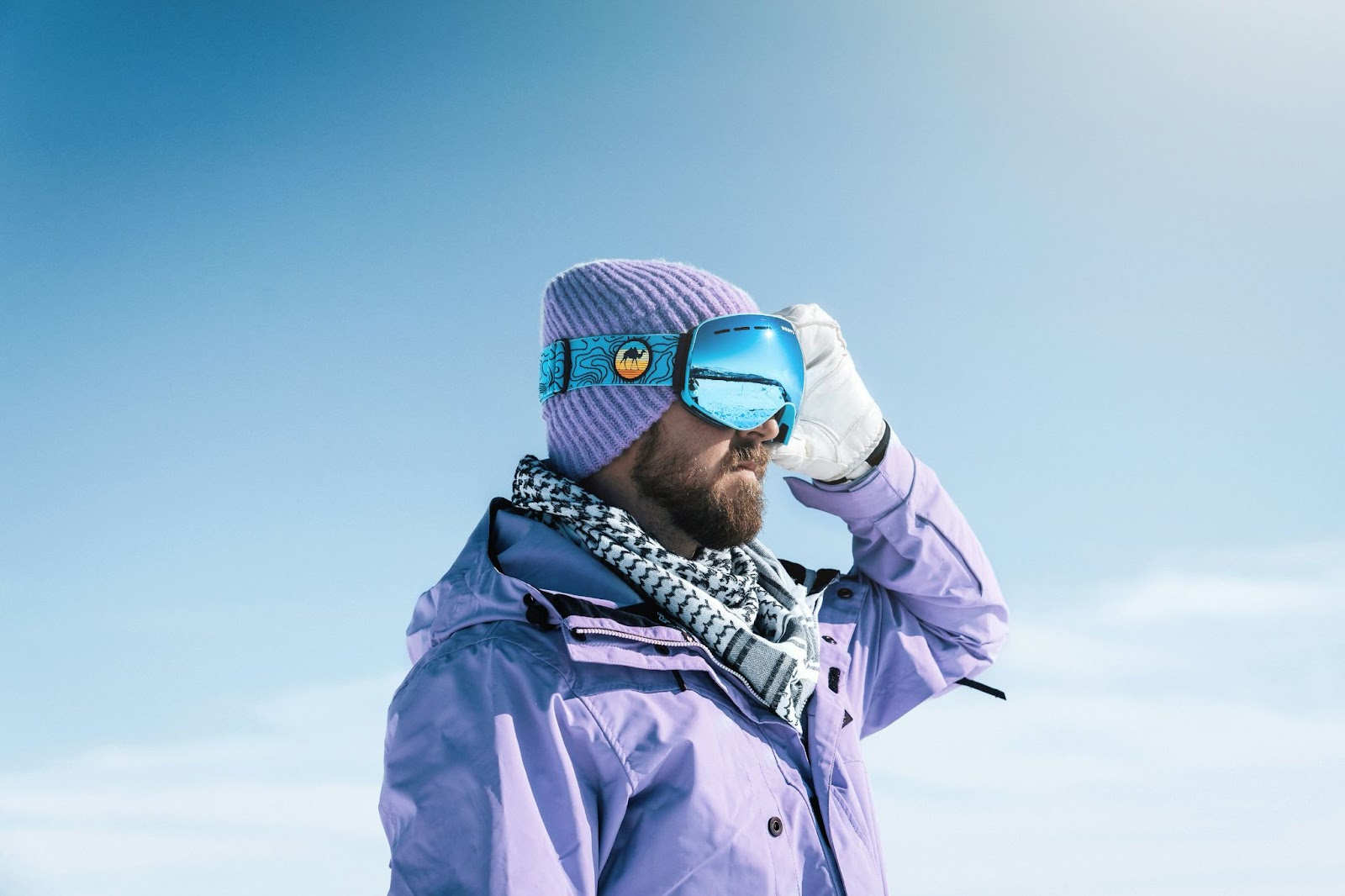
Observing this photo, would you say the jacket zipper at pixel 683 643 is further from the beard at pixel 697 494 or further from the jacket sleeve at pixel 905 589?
the jacket sleeve at pixel 905 589

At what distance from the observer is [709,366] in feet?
10.5

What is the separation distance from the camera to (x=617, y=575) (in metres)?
2.90

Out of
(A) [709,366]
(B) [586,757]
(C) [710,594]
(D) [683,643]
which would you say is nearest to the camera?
(B) [586,757]

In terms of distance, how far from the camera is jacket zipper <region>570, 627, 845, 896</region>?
8.59 feet

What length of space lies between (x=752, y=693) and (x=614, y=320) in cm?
121

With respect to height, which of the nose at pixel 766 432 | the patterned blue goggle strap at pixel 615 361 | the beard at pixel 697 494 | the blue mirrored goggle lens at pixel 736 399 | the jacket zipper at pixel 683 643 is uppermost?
the patterned blue goggle strap at pixel 615 361

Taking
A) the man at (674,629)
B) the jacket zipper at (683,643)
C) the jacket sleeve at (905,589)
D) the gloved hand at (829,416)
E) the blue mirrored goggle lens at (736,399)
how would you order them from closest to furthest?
1. the man at (674,629)
2. the jacket zipper at (683,643)
3. the blue mirrored goggle lens at (736,399)
4. the gloved hand at (829,416)
5. the jacket sleeve at (905,589)

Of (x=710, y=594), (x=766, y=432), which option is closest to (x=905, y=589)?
(x=766, y=432)

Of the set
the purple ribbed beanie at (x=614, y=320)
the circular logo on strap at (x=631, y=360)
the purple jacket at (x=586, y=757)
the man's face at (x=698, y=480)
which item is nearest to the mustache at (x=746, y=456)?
the man's face at (x=698, y=480)

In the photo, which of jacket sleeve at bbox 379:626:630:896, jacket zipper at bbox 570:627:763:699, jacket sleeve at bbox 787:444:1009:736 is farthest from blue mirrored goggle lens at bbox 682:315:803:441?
jacket sleeve at bbox 379:626:630:896

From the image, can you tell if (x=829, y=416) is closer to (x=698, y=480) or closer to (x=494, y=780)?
(x=698, y=480)

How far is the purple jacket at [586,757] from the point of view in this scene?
2.30 m

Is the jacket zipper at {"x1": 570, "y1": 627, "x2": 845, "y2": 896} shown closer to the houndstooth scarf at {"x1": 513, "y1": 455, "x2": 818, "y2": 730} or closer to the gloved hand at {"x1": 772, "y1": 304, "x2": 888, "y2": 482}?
the houndstooth scarf at {"x1": 513, "y1": 455, "x2": 818, "y2": 730}

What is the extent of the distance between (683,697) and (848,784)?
0.64m
